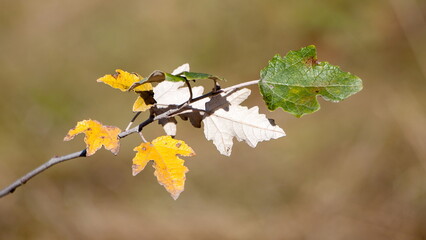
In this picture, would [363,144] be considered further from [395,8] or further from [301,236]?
[395,8]

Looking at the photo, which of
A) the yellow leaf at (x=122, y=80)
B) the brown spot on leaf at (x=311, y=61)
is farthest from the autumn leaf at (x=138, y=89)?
the brown spot on leaf at (x=311, y=61)

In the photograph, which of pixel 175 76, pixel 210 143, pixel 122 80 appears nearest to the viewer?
pixel 175 76

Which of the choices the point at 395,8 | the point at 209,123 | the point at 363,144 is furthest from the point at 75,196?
the point at 395,8

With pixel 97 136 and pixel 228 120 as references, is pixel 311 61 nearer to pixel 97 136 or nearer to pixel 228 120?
pixel 228 120

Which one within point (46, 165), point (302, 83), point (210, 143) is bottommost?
point (46, 165)

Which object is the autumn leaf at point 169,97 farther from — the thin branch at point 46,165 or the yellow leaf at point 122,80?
the thin branch at point 46,165

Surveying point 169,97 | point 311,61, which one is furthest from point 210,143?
point 311,61
